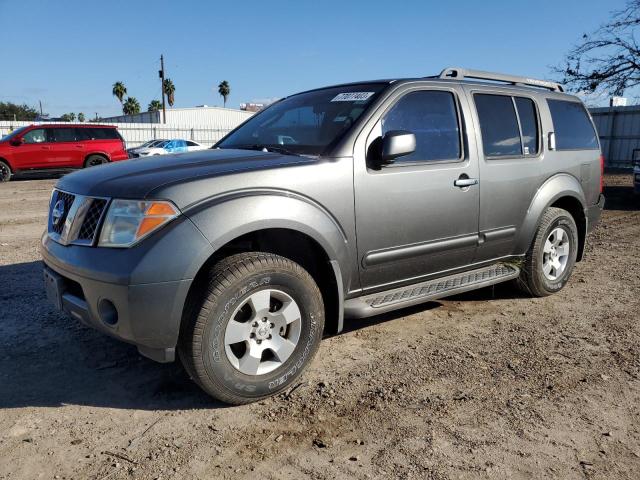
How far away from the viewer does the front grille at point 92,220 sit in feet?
9.15

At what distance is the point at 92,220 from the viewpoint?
2.83 meters

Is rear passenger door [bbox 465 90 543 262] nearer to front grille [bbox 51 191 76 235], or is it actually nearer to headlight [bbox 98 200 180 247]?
headlight [bbox 98 200 180 247]

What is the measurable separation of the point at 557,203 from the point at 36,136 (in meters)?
17.4

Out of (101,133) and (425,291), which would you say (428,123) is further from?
(101,133)

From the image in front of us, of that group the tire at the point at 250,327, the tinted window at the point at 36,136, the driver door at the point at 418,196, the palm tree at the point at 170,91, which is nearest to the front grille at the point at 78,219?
the tire at the point at 250,327

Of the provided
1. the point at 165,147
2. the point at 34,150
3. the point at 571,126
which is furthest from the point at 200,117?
the point at 571,126

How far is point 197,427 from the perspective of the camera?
8.97ft

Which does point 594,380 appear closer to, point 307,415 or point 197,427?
point 307,415

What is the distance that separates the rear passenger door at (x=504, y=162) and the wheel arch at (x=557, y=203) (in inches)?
3.3

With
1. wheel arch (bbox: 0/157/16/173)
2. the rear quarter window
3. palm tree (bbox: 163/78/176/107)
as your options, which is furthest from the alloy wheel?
palm tree (bbox: 163/78/176/107)

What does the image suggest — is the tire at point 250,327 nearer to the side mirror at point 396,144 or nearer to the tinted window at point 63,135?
the side mirror at point 396,144

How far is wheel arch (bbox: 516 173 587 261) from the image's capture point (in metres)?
4.54

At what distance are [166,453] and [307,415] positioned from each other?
2.43 ft

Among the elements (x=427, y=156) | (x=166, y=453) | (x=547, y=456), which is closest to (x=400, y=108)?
(x=427, y=156)
